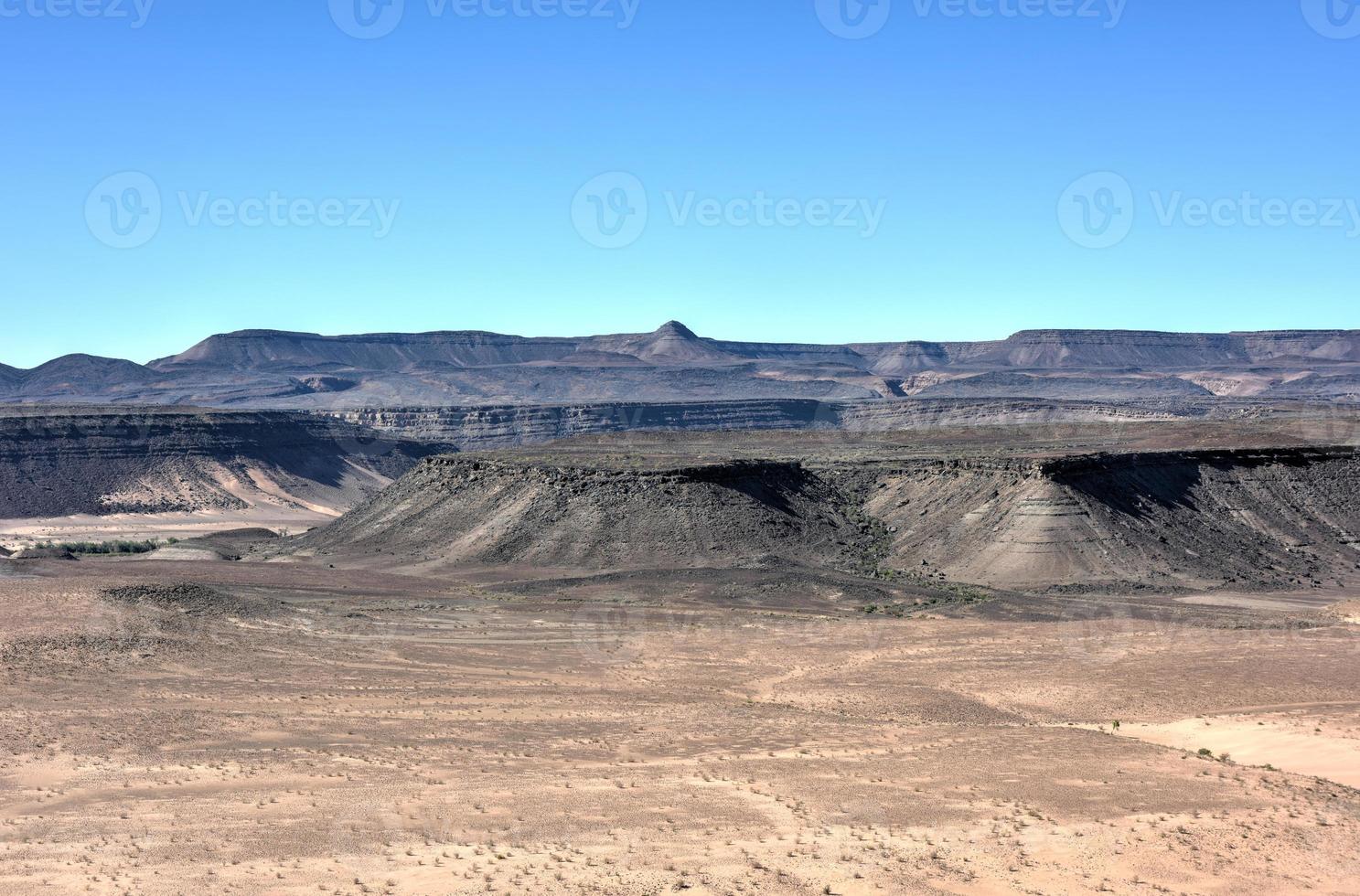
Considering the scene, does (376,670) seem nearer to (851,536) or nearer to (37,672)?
(37,672)

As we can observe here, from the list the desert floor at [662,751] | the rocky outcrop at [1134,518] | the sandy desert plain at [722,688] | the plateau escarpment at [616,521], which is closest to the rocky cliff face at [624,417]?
the plateau escarpment at [616,521]

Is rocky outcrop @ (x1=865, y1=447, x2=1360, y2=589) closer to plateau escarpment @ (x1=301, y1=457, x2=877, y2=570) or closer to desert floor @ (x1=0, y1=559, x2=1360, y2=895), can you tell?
plateau escarpment @ (x1=301, y1=457, x2=877, y2=570)

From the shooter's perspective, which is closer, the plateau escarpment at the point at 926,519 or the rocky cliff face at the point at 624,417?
the plateau escarpment at the point at 926,519

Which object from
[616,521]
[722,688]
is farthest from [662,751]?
[616,521]

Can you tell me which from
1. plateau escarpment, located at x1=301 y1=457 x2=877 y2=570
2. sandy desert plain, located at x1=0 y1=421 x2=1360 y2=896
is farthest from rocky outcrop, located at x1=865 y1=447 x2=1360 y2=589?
plateau escarpment, located at x1=301 y1=457 x2=877 y2=570

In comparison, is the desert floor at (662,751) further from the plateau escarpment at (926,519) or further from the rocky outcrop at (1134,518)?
the plateau escarpment at (926,519)
